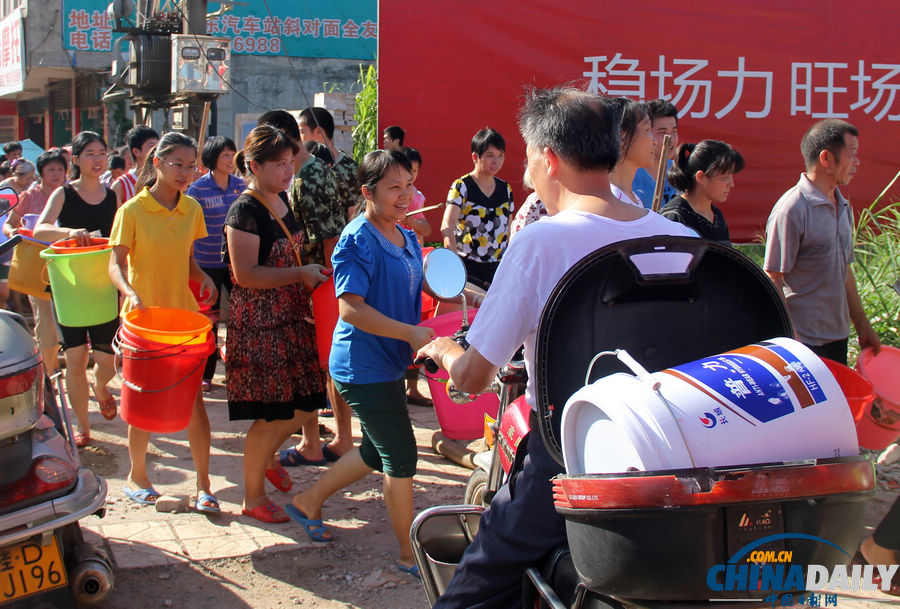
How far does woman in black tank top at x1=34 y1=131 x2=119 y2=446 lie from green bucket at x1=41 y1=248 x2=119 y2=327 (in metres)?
0.26

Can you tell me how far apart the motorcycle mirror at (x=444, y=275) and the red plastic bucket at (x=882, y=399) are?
226 centimetres

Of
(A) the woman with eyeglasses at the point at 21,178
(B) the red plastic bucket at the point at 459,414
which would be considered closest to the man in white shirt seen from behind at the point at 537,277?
(B) the red plastic bucket at the point at 459,414

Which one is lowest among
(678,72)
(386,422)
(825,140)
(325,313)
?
(386,422)

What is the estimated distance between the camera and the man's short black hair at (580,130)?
220 centimetres

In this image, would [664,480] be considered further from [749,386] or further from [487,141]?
[487,141]

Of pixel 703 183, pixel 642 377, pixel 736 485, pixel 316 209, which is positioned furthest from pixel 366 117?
pixel 736 485

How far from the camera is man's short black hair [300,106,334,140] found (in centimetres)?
648

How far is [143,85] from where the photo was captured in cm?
1455

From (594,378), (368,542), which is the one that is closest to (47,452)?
(368,542)

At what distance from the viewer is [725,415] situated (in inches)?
65.2

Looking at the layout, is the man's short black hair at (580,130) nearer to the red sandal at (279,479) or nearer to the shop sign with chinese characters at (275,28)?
the red sandal at (279,479)

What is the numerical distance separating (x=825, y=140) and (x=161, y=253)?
3622mm

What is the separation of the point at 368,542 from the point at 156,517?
1.13m

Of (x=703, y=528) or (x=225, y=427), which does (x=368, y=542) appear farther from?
(x=703, y=528)
